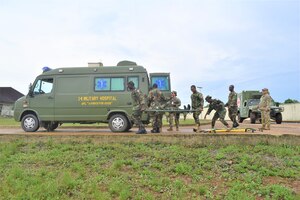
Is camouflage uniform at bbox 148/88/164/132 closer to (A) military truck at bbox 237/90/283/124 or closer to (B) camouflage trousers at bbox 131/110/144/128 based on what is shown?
(B) camouflage trousers at bbox 131/110/144/128

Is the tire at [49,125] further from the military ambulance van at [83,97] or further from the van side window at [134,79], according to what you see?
the van side window at [134,79]

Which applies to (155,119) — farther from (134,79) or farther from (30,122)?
(30,122)

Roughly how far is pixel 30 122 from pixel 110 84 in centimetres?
335

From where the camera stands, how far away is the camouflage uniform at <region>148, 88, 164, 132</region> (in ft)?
37.4

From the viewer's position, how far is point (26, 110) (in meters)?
12.3

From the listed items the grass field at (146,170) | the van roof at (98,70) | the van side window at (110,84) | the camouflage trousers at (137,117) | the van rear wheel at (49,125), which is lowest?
the grass field at (146,170)

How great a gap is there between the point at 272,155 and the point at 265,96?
406 cm

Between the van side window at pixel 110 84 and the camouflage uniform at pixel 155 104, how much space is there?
1.06 m

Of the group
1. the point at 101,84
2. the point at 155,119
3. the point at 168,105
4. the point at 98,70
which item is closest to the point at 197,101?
the point at 168,105

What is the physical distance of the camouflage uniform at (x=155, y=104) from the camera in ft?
37.4

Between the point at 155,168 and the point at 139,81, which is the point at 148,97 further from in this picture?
the point at 155,168

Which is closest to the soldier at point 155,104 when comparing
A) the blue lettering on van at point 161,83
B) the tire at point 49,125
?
the tire at point 49,125

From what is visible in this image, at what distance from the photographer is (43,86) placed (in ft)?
40.2

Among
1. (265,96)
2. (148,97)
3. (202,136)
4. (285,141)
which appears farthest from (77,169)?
(265,96)
